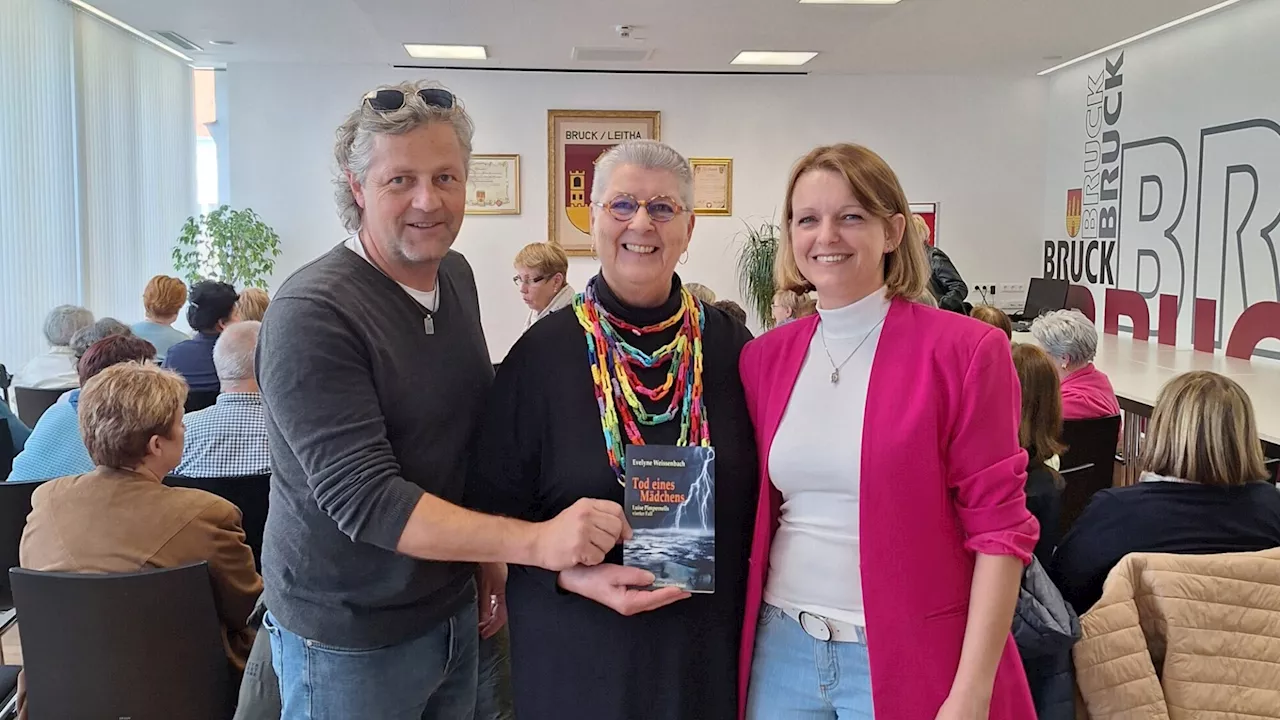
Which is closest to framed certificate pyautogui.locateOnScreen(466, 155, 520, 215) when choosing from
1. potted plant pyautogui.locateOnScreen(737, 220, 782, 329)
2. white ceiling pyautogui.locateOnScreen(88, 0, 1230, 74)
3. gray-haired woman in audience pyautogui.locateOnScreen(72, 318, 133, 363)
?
white ceiling pyautogui.locateOnScreen(88, 0, 1230, 74)

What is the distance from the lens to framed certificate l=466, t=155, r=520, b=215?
843 centimetres

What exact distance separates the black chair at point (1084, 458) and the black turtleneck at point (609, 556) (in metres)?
2.19

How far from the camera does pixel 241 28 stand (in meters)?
6.77

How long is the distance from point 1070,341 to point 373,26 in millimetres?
5351

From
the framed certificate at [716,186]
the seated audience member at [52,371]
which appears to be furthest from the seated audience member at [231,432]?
the framed certificate at [716,186]

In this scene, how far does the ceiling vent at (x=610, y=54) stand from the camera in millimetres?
7383

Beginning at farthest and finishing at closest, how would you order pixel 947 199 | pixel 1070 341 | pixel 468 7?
1. pixel 947 199
2. pixel 468 7
3. pixel 1070 341

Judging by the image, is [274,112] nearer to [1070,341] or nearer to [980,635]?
[1070,341]

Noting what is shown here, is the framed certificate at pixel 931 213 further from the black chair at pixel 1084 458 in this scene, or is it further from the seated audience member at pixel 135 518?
the seated audience member at pixel 135 518

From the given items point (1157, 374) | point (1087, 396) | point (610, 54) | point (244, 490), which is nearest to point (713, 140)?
point (610, 54)

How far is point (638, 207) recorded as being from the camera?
1.46 metres

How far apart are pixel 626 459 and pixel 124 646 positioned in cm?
130

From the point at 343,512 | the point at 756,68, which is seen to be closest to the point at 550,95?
the point at 756,68

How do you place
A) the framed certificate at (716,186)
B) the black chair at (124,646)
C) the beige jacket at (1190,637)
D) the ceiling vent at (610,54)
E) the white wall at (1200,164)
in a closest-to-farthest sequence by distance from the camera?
the beige jacket at (1190,637)
the black chair at (124,646)
the white wall at (1200,164)
the ceiling vent at (610,54)
the framed certificate at (716,186)
